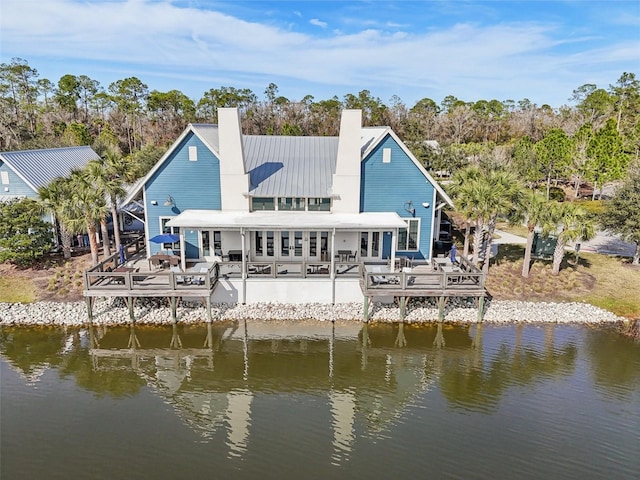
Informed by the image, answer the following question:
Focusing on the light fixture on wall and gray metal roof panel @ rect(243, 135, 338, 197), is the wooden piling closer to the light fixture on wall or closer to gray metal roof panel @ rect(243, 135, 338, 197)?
the light fixture on wall

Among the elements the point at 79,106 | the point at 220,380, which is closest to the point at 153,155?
the point at 220,380

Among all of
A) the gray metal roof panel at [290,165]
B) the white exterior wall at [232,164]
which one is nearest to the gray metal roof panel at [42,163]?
the white exterior wall at [232,164]

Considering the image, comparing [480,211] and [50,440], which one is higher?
[480,211]

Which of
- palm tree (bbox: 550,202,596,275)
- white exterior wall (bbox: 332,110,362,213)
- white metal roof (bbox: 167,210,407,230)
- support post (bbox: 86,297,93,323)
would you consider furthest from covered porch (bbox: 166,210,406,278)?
palm tree (bbox: 550,202,596,275)

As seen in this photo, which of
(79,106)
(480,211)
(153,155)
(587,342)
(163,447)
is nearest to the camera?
(163,447)

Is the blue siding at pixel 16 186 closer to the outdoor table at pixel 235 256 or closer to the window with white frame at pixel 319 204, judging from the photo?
the outdoor table at pixel 235 256

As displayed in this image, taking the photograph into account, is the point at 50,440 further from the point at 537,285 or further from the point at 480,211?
the point at 537,285
